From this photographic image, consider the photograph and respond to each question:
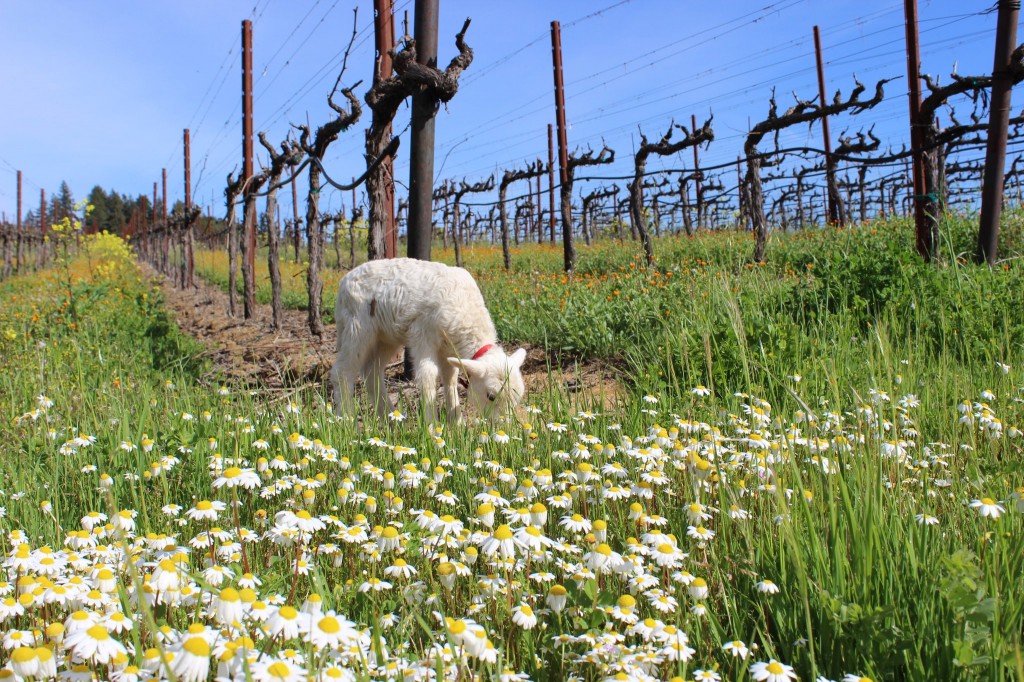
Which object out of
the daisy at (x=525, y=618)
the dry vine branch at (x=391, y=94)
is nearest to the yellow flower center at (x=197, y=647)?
the daisy at (x=525, y=618)

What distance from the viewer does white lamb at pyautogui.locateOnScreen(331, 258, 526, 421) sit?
16.7 feet

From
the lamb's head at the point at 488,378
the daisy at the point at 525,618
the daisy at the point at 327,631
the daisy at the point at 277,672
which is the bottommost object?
the daisy at the point at 525,618

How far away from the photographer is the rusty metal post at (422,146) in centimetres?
707

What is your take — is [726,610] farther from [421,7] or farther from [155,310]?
[155,310]

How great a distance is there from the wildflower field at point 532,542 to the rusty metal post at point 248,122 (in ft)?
34.9

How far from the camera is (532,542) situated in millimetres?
1773

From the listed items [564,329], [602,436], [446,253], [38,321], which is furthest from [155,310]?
[446,253]

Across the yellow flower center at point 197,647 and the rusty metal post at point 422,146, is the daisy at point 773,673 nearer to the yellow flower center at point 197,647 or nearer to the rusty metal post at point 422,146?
the yellow flower center at point 197,647

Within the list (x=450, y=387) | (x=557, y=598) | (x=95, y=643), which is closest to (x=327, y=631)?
(x=95, y=643)

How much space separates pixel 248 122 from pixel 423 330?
12928 mm

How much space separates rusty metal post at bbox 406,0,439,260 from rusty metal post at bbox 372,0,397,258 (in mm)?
1568

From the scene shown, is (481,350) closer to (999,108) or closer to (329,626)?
(329,626)

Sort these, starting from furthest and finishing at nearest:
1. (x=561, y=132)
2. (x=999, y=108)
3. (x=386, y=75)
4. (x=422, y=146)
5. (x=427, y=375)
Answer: (x=561, y=132), (x=386, y=75), (x=422, y=146), (x=999, y=108), (x=427, y=375)

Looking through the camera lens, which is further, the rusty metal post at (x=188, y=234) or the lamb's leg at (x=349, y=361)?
the rusty metal post at (x=188, y=234)
